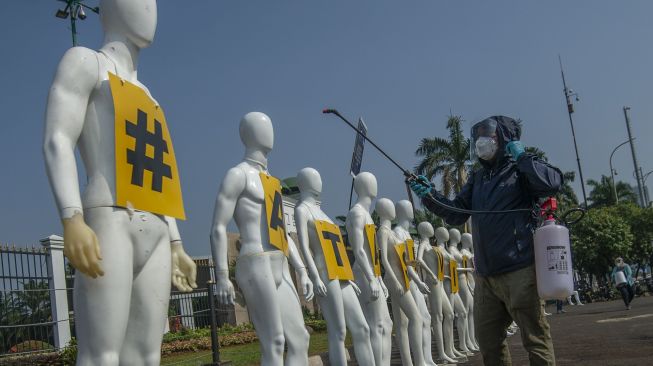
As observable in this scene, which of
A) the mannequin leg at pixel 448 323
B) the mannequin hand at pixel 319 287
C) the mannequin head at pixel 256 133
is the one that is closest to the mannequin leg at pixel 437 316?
the mannequin leg at pixel 448 323

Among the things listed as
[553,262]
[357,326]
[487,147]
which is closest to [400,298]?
[357,326]

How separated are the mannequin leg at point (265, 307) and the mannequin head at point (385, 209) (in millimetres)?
4279

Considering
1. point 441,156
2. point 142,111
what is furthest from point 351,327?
point 441,156

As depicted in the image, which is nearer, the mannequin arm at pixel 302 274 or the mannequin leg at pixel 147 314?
the mannequin leg at pixel 147 314

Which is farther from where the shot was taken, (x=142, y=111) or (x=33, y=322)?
(x=33, y=322)

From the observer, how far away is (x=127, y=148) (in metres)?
3.17

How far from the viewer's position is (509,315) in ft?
14.9

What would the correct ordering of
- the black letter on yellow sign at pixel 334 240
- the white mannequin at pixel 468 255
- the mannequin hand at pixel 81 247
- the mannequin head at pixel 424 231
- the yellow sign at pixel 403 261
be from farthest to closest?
the white mannequin at pixel 468 255 → the mannequin head at pixel 424 231 → the yellow sign at pixel 403 261 → the black letter on yellow sign at pixel 334 240 → the mannequin hand at pixel 81 247

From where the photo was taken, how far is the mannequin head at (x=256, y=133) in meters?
5.80

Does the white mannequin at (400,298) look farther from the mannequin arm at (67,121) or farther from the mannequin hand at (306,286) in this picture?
the mannequin arm at (67,121)

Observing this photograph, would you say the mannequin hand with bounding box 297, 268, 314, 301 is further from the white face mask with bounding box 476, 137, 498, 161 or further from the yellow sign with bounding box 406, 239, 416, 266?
the yellow sign with bounding box 406, 239, 416, 266

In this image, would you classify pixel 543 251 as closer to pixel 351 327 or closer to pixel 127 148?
pixel 127 148

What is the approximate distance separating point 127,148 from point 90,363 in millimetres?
973

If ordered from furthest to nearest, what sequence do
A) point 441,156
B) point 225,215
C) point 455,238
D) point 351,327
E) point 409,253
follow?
point 441,156 → point 455,238 → point 409,253 → point 351,327 → point 225,215
